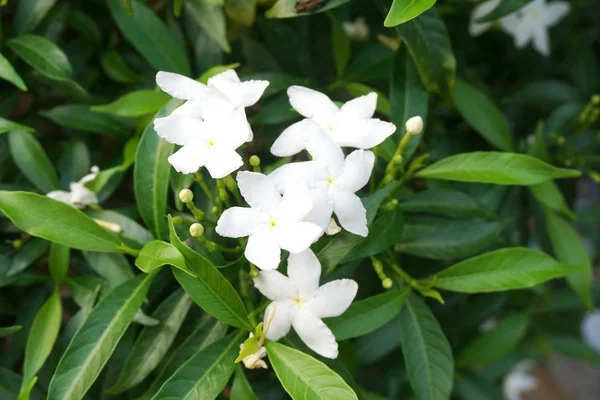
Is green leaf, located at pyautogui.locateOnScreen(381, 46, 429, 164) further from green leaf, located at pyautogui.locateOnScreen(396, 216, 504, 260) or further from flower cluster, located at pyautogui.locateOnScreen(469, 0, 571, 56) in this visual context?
flower cluster, located at pyautogui.locateOnScreen(469, 0, 571, 56)

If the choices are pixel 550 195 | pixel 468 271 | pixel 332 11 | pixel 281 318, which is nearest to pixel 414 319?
pixel 468 271

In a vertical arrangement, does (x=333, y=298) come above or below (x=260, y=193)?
below

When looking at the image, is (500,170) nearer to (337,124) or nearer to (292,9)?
(337,124)

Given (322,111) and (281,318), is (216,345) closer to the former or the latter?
(281,318)

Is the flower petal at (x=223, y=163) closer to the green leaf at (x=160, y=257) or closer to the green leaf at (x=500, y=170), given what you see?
the green leaf at (x=160, y=257)

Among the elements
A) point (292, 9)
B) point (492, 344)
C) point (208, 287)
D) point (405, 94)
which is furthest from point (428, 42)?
point (492, 344)

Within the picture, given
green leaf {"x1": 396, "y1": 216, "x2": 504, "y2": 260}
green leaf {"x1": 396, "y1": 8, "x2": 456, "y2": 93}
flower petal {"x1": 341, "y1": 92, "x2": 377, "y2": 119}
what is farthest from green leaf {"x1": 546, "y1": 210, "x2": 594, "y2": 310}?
flower petal {"x1": 341, "y1": 92, "x2": 377, "y2": 119}

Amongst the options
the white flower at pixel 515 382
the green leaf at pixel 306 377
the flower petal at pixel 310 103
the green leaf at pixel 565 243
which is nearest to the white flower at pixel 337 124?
the flower petal at pixel 310 103
